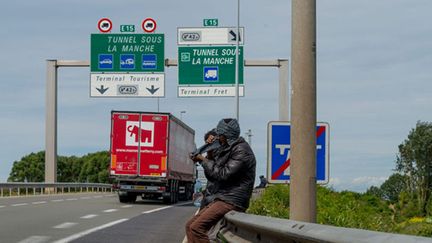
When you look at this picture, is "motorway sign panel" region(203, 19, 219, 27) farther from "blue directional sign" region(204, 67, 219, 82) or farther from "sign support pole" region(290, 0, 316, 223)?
"sign support pole" region(290, 0, 316, 223)

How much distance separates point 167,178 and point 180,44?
6.28 meters

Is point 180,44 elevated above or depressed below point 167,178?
above

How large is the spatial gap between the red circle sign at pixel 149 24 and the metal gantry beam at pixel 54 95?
158 centimetres

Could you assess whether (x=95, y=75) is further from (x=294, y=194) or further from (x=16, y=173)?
(x=16, y=173)

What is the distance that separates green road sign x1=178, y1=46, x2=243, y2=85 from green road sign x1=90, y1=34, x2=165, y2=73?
1.15 metres

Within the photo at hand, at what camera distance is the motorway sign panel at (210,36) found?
116ft

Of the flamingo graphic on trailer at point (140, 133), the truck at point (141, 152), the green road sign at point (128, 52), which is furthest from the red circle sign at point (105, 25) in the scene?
the flamingo graphic on trailer at point (140, 133)

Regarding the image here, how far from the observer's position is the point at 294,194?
805 cm

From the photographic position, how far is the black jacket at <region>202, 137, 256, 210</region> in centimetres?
835

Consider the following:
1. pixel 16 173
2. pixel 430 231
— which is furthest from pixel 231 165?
pixel 16 173

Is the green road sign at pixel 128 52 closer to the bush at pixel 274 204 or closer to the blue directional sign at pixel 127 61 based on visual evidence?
the blue directional sign at pixel 127 61

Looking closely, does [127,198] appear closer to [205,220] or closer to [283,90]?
[283,90]

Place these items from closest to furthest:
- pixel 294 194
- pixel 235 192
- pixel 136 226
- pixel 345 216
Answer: pixel 294 194, pixel 235 192, pixel 345 216, pixel 136 226

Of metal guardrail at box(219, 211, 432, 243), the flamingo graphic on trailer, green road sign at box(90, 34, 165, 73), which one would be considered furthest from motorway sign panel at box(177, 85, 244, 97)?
metal guardrail at box(219, 211, 432, 243)
